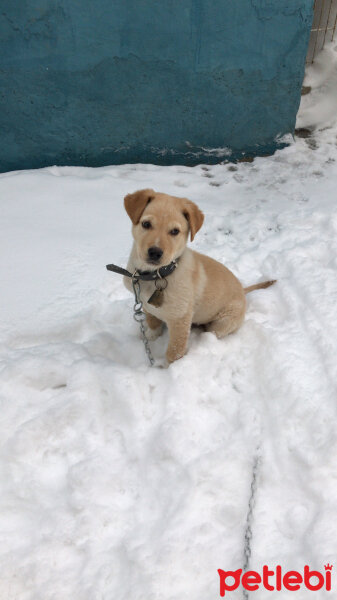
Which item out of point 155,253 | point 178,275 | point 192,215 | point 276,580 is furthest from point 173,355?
point 276,580

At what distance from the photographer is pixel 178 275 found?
2.40m

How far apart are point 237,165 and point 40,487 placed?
14.2 ft

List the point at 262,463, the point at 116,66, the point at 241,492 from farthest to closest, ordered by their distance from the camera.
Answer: the point at 116,66
the point at 262,463
the point at 241,492

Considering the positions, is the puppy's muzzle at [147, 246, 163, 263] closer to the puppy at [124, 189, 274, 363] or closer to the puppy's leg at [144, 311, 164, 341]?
the puppy at [124, 189, 274, 363]

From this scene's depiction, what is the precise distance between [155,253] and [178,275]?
329mm

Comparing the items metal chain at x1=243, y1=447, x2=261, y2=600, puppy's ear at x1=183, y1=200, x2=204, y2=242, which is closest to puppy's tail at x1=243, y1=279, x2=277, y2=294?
puppy's ear at x1=183, y1=200, x2=204, y2=242

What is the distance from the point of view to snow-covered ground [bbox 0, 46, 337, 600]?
1790 mm

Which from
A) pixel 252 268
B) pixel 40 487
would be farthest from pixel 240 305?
pixel 40 487

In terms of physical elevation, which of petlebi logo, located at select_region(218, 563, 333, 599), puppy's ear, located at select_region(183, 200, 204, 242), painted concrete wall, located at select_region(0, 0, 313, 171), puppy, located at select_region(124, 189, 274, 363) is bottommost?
petlebi logo, located at select_region(218, 563, 333, 599)

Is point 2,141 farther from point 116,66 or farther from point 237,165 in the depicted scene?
point 237,165

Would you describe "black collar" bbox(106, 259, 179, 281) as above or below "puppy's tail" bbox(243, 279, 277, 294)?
above

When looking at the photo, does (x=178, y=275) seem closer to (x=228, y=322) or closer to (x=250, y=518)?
(x=228, y=322)

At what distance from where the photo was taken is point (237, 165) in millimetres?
5102

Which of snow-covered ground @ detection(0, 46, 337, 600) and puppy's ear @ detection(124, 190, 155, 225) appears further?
puppy's ear @ detection(124, 190, 155, 225)
